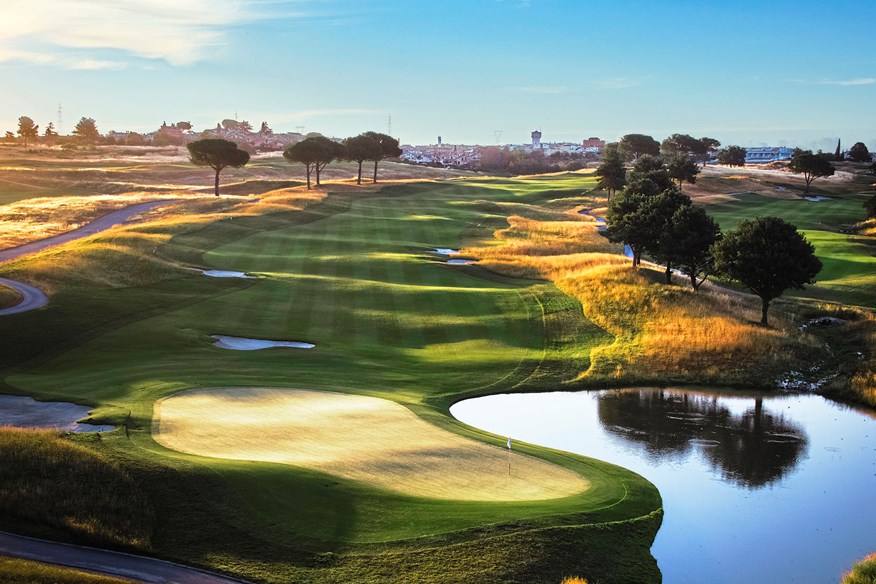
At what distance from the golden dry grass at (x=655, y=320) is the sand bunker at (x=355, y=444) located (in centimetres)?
1316

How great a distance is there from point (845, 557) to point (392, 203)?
3172 inches

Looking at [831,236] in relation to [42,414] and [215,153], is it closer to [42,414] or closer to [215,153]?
[42,414]

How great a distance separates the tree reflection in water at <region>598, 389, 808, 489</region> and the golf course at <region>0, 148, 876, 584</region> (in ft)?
7.47

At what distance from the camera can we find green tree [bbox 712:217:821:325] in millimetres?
40750

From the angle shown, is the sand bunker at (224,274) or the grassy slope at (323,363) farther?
the sand bunker at (224,274)

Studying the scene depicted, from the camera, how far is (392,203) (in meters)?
96.6

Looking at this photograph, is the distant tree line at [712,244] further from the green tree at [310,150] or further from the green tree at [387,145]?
the green tree at [387,145]

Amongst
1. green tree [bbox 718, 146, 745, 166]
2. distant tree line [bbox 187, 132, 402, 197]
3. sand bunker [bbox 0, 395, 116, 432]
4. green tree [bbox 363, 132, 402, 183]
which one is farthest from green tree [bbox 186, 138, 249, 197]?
green tree [bbox 718, 146, 745, 166]

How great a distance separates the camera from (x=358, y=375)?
32781 mm

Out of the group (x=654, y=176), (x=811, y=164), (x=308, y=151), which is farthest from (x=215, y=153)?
(x=811, y=164)

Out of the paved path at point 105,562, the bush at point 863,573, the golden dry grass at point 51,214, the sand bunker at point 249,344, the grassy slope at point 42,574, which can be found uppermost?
the golden dry grass at point 51,214

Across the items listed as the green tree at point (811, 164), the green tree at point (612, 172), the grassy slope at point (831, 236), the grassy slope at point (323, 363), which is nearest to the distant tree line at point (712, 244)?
the grassy slope at point (323, 363)

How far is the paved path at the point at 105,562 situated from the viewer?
14930mm

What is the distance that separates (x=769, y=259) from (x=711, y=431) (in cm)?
1497
